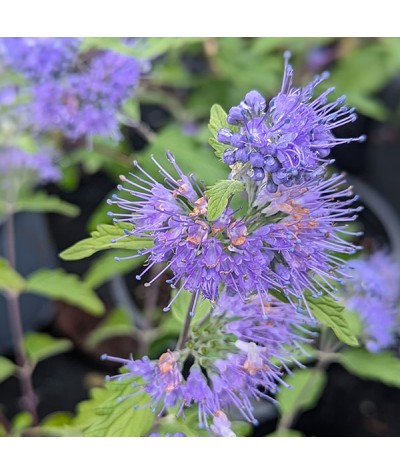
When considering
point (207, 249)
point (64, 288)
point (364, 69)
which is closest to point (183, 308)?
point (207, 249)

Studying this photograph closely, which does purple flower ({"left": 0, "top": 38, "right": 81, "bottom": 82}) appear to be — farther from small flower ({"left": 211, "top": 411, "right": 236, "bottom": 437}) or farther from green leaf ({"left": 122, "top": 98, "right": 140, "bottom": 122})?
small flower ({"left": 211, "top": 411, "right": 236, "bottom": 437})

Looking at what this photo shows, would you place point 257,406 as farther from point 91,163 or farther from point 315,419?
point 91,163

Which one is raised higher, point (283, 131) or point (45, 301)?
point (283, 131)

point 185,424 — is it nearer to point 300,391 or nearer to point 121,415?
point 121,415

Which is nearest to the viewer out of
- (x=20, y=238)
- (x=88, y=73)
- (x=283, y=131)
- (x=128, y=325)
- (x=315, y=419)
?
(x=283, y=131)

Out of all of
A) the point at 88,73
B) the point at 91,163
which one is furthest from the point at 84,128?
the point at 91,163

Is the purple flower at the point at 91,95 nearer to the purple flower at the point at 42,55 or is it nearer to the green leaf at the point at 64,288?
the purple flower at the point at 42,55

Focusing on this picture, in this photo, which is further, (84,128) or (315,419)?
(315,419)

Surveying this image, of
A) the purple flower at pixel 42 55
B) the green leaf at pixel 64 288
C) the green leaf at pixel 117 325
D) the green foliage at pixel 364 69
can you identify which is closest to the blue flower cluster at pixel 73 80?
the purple flower at pixel 42 55
